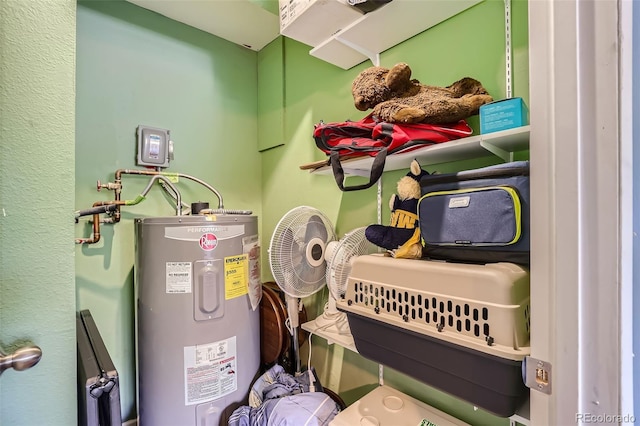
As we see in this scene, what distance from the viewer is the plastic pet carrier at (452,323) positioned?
0.66 meters

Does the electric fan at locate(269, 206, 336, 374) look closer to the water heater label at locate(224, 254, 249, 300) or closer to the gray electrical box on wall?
the water heater label at locate(224, 254, 249, 300)

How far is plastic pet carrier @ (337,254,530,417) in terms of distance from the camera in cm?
66

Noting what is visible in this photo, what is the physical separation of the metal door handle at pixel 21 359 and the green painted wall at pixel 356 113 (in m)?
1.09

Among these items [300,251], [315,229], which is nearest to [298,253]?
[300,251]

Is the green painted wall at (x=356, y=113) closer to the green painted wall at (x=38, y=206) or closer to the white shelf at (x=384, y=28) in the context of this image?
the white shelf at (x=384, y=28)

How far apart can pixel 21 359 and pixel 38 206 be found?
359mm

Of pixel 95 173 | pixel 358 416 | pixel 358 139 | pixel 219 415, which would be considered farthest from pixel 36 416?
pixel 358 139

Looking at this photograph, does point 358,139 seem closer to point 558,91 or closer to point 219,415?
point 558,91

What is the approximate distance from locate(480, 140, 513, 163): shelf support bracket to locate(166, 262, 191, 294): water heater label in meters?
1.14

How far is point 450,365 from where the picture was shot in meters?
0.75

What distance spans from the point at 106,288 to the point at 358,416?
133 centimetres

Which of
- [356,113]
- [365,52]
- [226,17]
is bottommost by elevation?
[356,113]

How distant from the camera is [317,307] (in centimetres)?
157

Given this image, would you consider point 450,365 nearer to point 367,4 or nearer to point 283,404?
point 283,404
